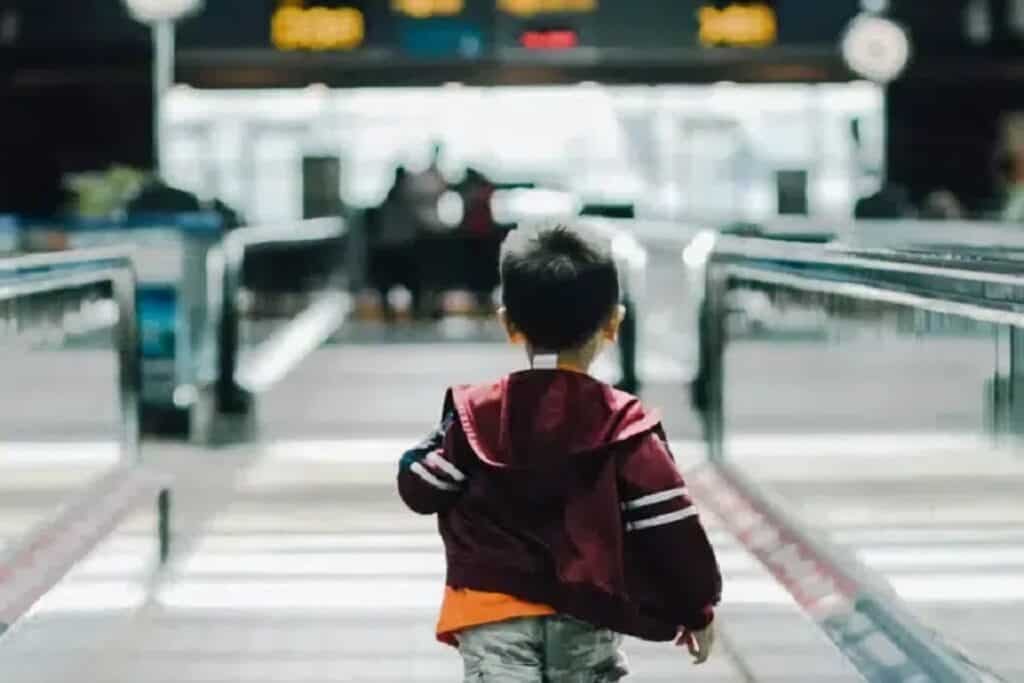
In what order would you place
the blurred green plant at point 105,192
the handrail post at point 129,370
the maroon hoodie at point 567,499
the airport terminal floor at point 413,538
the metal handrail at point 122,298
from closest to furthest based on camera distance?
the maroon hoodie at point 567,499 → the airport terminal floor at point 413,538 → the metal handrail at point 122,298 → the handrail post at point 129,370 → the blurred green plant at point 105,192

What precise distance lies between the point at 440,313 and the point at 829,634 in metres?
14.2

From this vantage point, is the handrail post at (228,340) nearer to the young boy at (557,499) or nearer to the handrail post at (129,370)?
the handrail post at (129,370)

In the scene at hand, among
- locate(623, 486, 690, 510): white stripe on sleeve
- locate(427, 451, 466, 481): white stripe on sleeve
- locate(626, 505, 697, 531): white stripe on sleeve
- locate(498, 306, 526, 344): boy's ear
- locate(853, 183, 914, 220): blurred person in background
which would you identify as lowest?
locate(853, 183, 914, 220): blurred person in background

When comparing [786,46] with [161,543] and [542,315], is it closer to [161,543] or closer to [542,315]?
[161,543]

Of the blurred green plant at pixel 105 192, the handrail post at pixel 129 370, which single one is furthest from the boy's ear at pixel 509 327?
the blurred green plant at pixel 105 192

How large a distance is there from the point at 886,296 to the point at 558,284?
157cm

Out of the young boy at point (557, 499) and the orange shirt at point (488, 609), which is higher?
the young boy at point (557, 499)

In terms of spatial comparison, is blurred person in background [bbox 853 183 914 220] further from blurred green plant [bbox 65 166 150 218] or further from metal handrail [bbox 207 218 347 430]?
metal handrail [bbox 207 218 347 430]

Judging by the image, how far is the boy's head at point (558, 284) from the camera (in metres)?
2.59

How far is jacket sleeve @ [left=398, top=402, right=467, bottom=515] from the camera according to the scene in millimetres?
2631

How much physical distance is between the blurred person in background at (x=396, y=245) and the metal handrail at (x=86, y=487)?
11070mm

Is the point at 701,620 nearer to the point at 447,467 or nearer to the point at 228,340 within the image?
the point at 447,467

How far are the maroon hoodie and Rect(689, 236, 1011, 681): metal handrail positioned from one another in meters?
0.65

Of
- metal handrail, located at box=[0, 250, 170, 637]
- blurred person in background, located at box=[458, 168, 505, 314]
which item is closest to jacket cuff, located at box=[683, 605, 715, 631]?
metal handrail, located at box=[0, 250, 170, 637]
